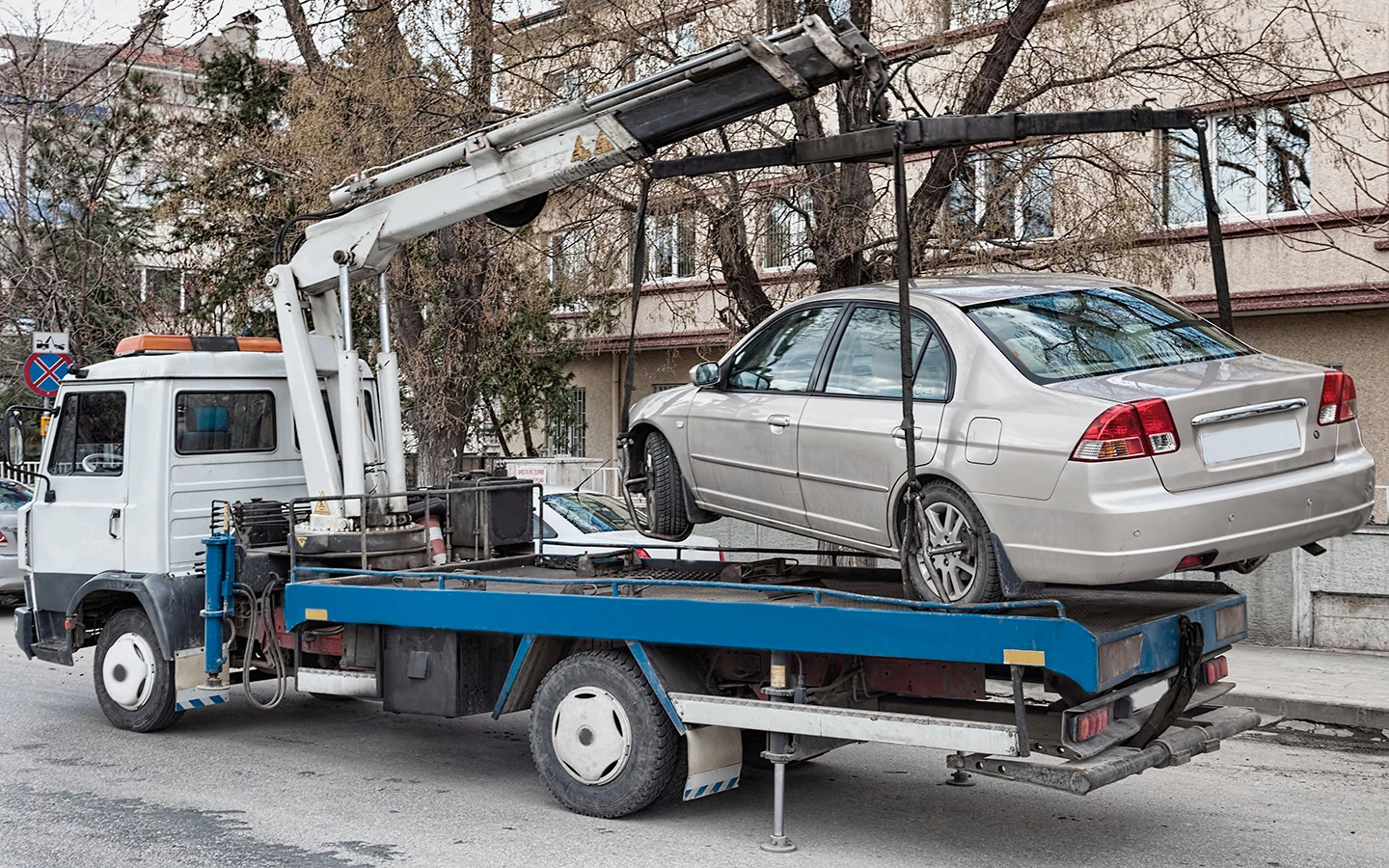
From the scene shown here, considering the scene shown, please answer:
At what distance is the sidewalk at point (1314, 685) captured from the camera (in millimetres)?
9125

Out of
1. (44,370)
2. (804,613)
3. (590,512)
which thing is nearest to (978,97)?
(590,512)

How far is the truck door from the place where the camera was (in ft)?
28.5

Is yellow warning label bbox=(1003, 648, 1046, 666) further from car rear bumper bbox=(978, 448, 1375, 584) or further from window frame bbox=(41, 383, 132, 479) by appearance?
window frame bbox=(41, 383, 132, 479)

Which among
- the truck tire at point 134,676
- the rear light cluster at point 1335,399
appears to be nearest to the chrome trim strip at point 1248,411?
the rear light cluster at point 1335,399

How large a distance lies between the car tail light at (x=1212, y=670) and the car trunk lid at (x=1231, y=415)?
43.0 inches

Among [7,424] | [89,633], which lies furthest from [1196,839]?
[7,424]

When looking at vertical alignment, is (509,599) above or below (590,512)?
below

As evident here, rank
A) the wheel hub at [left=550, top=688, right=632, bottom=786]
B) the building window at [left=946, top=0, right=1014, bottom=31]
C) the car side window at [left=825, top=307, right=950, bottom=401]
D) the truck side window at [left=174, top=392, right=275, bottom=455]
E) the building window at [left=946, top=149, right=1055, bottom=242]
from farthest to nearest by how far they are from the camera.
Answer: the building window at [left=946, top=0, right=1014, bottom=31] → the building window at [left=946, top=149, right=1055, bottom=242] → the truck side window at [left=174, top=392, right=275, bottom=455] → the wheel hub at [left=550, top=688, right=632, bottom=786] → the car side window at [left=825, top=307, right=950, bottom=401]

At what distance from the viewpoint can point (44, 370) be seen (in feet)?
51.2

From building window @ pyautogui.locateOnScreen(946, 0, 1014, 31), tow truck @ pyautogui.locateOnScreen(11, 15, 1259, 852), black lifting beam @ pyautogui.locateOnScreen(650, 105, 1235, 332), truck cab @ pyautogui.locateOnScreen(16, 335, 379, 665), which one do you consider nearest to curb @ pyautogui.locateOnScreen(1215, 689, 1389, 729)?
tow truck @ pyautogui.locateOnScreen(11, 15, 1259, 852)

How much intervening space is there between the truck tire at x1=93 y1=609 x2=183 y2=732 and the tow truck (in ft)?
0.07

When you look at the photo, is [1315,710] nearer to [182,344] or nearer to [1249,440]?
[1249,440]

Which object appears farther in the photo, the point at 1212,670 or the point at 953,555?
the point at 1212,670

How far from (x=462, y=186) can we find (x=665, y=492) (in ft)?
7.10
